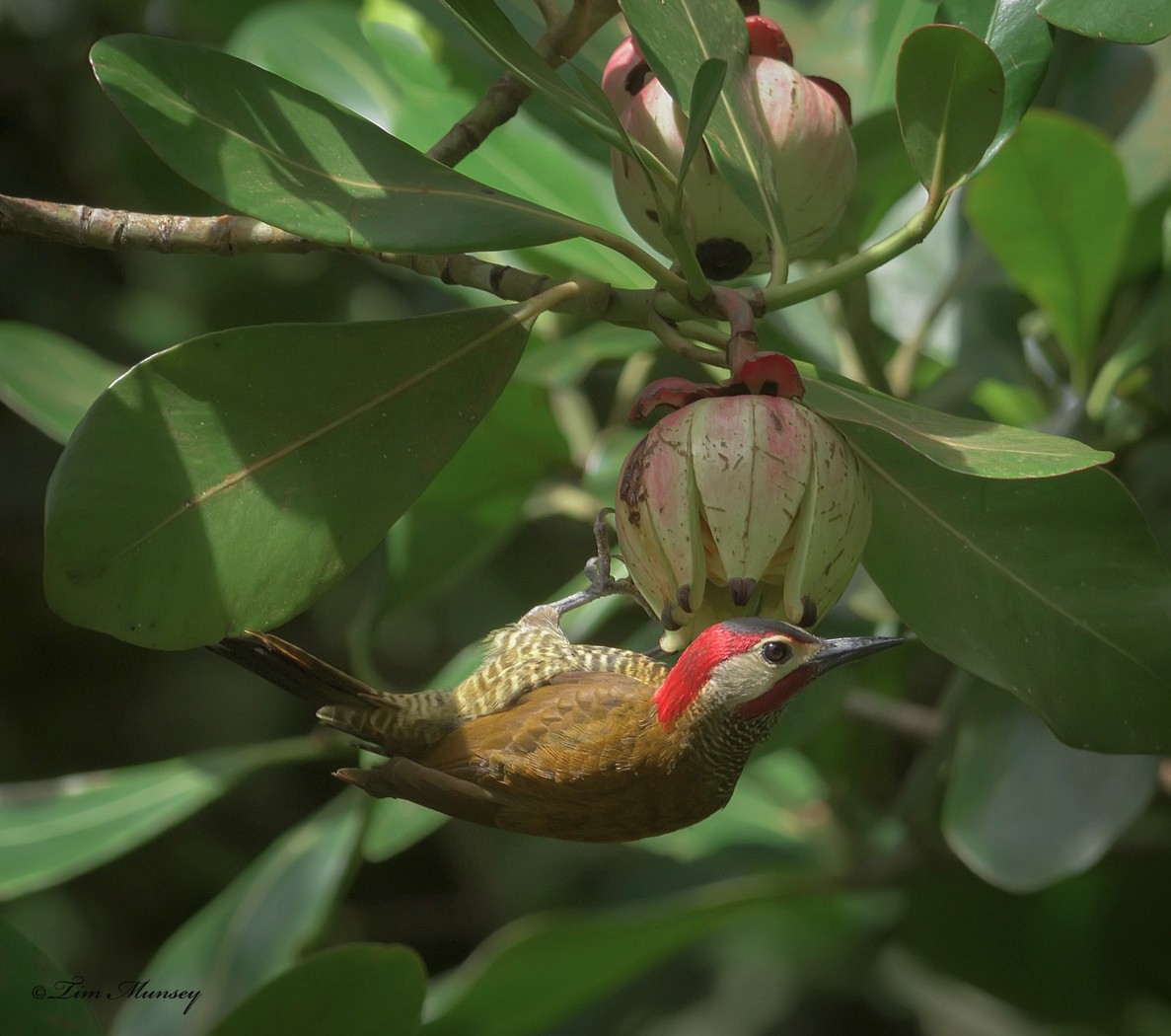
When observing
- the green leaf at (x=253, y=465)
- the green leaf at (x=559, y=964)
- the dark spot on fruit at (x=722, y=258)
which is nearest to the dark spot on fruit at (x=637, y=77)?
the dark spot on fruit at (x=722, y=258)

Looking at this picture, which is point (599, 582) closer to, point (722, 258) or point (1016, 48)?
point (722, 258)

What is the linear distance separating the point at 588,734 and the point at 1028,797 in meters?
0.60

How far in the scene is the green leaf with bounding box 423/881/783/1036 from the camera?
1962 mm

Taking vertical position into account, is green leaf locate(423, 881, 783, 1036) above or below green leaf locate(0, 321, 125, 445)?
below

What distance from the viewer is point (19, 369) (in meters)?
1.94

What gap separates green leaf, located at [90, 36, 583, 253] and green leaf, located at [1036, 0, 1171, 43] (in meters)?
0.47

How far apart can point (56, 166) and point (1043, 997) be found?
9.48 feet

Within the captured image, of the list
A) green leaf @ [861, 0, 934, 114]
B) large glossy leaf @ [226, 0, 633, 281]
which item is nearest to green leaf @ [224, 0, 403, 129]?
large glossy leaf @ [226, 0, 633, 281]

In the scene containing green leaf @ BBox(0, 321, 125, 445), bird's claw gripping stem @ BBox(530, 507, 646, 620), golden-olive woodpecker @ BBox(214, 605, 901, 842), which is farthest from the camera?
green leaf @ BBox(0, 321, 125, 445)

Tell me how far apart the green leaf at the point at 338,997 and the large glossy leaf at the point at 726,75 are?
85 centimetres

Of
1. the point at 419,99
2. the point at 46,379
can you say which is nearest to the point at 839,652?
the point at 419,99

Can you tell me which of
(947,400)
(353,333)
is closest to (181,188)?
(947,400)

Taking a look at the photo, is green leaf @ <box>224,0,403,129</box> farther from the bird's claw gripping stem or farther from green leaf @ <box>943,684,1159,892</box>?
green leaf @ <box>943,684,1159,892</box>

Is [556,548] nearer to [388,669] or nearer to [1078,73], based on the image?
[388,669]
